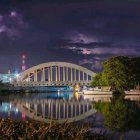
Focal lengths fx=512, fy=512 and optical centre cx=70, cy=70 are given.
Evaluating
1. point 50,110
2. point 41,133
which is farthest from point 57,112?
point 41,133

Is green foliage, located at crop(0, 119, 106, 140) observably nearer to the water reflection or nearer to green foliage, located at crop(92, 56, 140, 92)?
the water reflection

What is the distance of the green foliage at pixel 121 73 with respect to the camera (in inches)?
4884

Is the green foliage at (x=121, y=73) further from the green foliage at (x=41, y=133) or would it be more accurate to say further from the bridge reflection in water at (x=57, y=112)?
the green foliage at (x=41, y=133)

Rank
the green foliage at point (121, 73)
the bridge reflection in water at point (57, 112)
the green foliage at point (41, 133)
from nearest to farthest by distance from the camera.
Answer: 1. the green foliage at point (41, 133)
2. the bridge reflection in water at point (57, 112)
3. the green foliage at point (121, 73)

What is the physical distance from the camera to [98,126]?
32.3 meters

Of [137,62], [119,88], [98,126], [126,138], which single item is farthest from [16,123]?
[137,62]

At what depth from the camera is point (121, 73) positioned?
406 feet

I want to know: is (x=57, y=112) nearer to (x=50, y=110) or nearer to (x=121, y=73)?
(x=50, y=110)

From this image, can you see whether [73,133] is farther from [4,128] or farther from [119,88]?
[119,88]

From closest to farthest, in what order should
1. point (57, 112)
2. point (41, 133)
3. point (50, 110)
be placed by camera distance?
point (41, 133) < point (57, 112) < point (50, 110)

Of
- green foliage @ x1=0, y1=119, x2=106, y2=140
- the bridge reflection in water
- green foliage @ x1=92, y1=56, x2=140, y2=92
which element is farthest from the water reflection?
green foliage @ x1=92, y1=56, x2=140, y2=92

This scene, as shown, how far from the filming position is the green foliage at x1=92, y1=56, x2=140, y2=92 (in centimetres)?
12406

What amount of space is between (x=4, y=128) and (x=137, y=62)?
120139 mm

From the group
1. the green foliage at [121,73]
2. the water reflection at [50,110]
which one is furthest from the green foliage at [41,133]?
the green foliage at [121,73]
